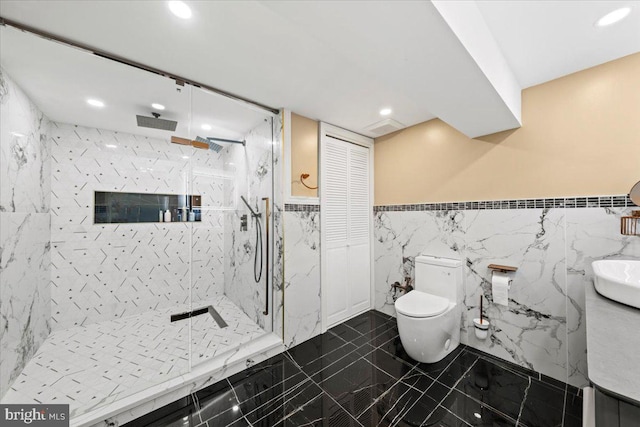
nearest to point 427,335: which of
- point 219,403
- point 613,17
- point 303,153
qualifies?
point 219,403

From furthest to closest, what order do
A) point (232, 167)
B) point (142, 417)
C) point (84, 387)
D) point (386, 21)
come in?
point (232, 167), point (84, 387), point (142, 417), point (386, 21)

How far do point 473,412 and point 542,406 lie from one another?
48 cm

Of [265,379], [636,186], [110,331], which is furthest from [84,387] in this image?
[636,186]

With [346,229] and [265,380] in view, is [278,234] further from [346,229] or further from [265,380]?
[265,380]

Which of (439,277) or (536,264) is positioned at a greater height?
(536,264)

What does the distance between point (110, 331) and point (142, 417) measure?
4.42 ft

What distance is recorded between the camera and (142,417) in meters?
1.51

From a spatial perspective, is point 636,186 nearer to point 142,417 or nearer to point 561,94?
point 561,94

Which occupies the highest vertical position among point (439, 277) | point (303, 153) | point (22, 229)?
point (303, 153)

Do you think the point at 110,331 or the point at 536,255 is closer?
the point at 536,255

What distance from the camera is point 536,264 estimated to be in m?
1.86

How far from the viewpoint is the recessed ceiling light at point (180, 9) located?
1119 millimetres

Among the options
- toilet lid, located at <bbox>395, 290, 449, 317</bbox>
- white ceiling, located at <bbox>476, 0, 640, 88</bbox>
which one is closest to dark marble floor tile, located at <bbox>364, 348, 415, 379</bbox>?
toilet lid, located at <bbox>395, 290, 449, 317</bbox>

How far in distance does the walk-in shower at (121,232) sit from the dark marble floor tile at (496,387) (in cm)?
168
